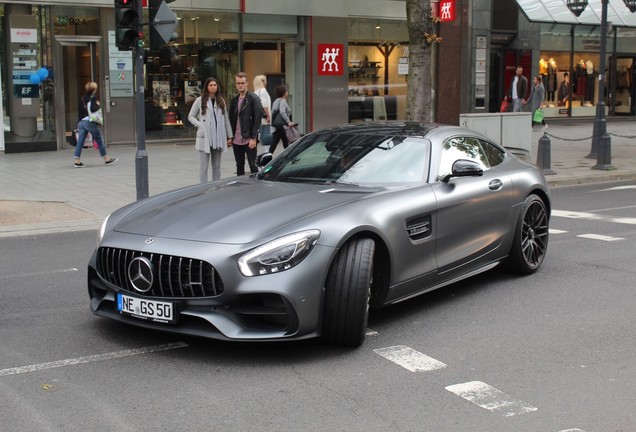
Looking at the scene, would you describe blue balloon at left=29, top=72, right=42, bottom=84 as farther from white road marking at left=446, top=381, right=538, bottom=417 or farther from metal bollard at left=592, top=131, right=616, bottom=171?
white road marking at left=446, top=381, right=538, bottom=417

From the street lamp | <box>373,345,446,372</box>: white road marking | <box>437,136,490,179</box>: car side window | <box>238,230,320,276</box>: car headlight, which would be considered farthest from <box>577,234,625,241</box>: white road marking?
the street lamp

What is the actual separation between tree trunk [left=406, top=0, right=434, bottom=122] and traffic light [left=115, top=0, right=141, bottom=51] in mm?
6487

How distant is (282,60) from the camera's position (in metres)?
24.0

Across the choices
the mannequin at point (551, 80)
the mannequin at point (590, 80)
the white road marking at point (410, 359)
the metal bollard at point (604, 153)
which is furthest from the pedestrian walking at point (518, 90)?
the white road marking at point (410, 359)

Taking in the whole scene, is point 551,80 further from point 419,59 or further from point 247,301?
point 247,301

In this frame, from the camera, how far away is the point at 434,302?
6820 mm

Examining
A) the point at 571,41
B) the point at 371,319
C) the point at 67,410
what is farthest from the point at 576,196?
the point at 571,41

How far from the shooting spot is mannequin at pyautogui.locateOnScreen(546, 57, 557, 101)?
101 feet

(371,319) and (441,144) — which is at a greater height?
(441,144)

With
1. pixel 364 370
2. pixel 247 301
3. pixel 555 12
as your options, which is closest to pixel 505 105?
pixel 555 12

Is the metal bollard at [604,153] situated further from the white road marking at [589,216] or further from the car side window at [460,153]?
the car side window at [460,153]

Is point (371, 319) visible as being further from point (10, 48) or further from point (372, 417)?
point (10, 48)

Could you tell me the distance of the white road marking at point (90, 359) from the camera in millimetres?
5078

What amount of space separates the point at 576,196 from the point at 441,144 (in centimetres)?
798
